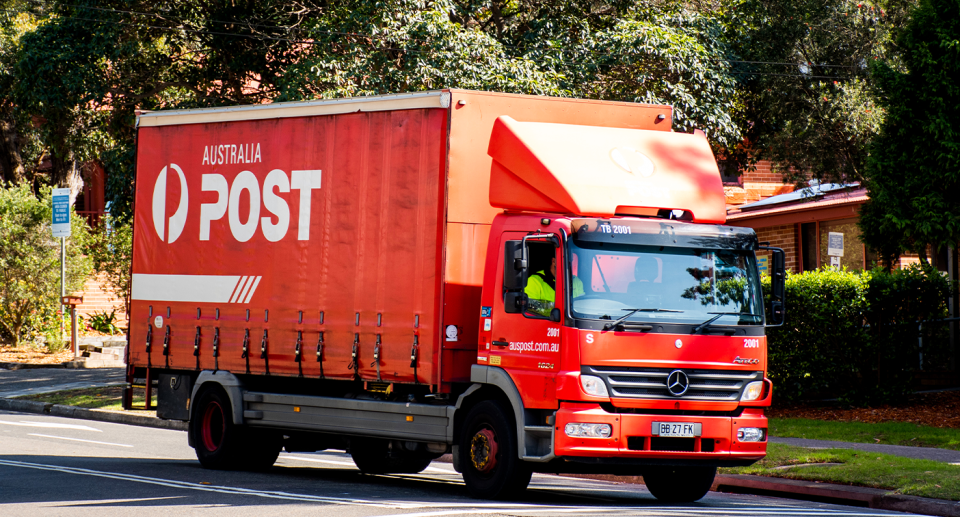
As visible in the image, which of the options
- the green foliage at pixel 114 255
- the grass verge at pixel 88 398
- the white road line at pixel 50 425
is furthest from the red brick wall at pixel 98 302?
the white road line at pixel 50 425

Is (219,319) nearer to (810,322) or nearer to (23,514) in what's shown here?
(23,514)

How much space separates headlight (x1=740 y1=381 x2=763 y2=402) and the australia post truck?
0.07ft

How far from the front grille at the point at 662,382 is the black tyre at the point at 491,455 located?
1.01m

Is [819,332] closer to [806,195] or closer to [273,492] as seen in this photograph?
[806,195]

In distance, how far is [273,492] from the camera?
10.8 metres

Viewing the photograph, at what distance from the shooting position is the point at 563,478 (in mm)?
13289

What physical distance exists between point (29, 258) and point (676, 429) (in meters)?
25.3

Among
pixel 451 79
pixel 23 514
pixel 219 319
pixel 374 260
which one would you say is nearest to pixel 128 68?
pixel 451 79

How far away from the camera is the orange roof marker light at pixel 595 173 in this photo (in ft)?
33.8

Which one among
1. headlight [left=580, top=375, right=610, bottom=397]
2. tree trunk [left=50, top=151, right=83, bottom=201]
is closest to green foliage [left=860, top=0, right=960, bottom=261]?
headlight [left=580, top=375, right=610, bottom=397]

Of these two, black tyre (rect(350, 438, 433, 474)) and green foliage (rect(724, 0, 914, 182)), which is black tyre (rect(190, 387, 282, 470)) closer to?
black tyre (rect(350, 438, 433, 474))

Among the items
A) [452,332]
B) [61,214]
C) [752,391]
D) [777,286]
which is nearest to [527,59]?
[452,332]

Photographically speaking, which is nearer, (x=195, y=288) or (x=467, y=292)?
(x=467, y=292)

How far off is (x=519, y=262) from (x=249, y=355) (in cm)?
401
